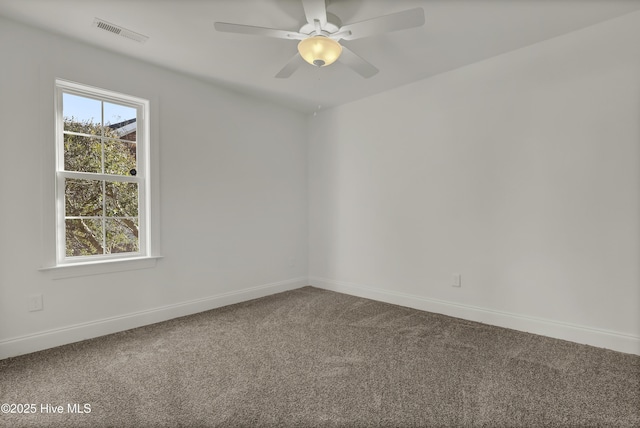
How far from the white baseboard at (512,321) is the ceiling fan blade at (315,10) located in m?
2.81

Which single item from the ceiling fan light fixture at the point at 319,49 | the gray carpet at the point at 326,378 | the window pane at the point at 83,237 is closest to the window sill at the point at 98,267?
the window pane at the point at 83,237

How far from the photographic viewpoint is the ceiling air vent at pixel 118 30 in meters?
2.48

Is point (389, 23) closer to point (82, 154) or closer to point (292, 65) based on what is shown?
point (292, 65)

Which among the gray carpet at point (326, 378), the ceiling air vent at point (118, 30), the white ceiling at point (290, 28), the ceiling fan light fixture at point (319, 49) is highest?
the ceiling air vent at point (118, 30)

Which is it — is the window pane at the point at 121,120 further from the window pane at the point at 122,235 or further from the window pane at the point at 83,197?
the window pane at the point at 122,235

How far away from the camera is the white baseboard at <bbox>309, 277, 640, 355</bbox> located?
2508 mm

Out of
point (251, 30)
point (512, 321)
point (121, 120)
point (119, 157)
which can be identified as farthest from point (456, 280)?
point (121, 120)

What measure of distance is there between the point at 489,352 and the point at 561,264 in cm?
98

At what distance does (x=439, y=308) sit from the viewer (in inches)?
137

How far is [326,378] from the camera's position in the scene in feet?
6.91

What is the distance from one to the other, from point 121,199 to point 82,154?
0.48 m

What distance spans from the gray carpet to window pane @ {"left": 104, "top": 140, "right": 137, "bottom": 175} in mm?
1455

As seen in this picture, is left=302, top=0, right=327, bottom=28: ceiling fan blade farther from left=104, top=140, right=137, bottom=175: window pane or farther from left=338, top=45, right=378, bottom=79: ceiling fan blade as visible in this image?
left=104, top=140, right=137, bottom=175: window pane

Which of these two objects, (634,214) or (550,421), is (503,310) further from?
(550,421)
